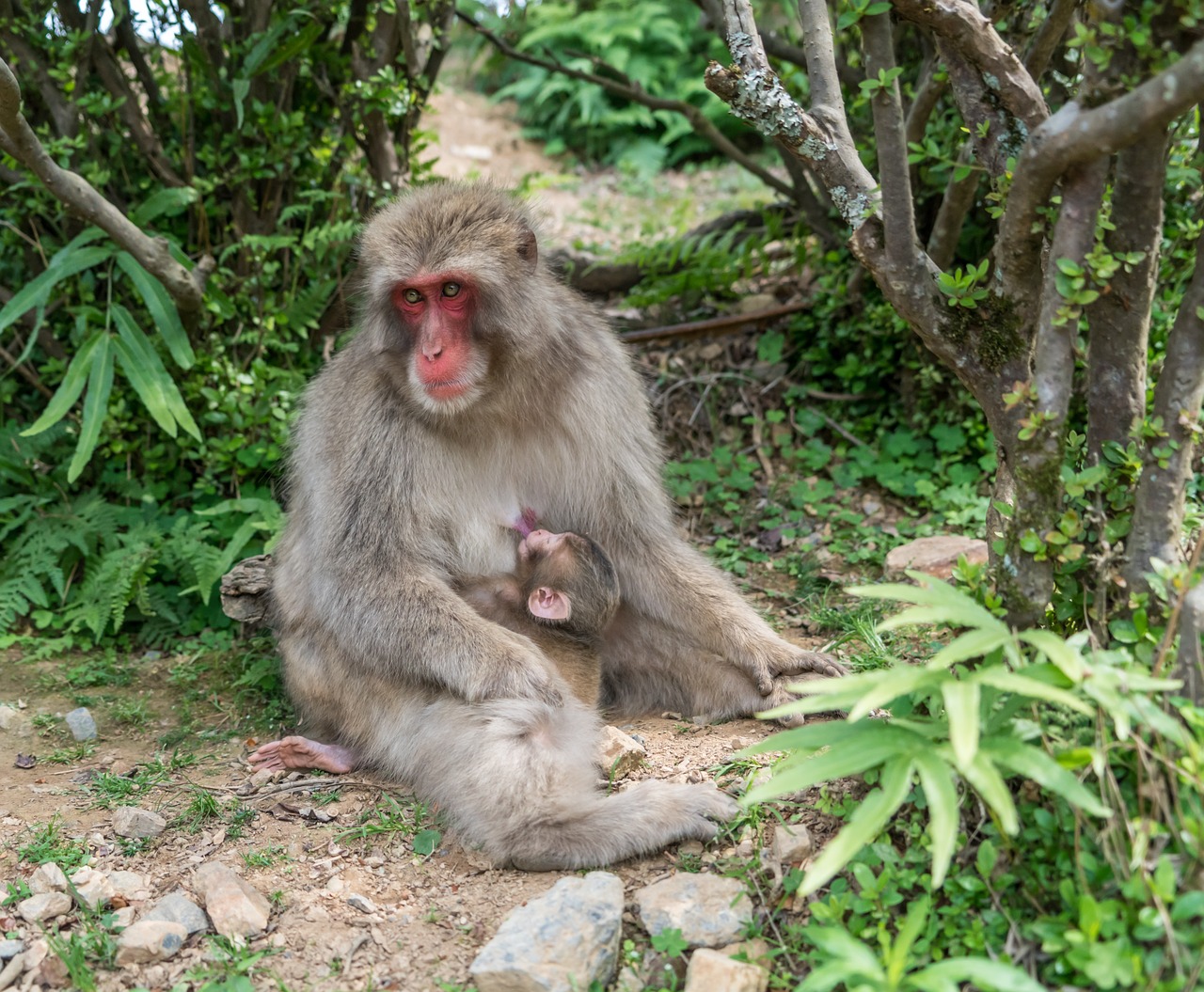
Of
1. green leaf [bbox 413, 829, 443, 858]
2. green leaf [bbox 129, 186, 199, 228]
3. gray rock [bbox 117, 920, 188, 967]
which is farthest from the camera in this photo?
green leaf [bbox 129, 186, 199, 228]

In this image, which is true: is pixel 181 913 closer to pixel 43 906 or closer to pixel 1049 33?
pixel 43 906

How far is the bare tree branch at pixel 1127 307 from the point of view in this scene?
2303 mm

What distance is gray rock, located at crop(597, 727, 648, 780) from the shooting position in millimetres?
3088

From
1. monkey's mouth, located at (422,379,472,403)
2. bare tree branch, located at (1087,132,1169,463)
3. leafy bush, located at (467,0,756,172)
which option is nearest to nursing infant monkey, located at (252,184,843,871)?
monkey's mouth, located at (422,379,472,403)

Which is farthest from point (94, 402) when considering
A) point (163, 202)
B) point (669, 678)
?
point (669, 678)

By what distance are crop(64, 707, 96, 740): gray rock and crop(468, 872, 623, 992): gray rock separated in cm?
191

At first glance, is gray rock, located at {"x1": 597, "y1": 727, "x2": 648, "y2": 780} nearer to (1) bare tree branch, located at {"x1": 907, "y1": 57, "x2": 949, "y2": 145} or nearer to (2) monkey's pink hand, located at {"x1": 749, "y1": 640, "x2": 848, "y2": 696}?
(2) monkey's pink hand, located at {"x1": 749, "y1": 640, "x2": 848, "y2": 696}

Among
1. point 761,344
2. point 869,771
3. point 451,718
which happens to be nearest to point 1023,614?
point 869,771

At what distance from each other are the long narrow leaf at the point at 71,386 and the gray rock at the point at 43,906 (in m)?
1.81

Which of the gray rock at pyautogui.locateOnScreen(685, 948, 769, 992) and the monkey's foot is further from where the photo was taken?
the monkey's foot

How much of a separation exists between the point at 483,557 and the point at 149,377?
156cm

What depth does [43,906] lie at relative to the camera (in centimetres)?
258

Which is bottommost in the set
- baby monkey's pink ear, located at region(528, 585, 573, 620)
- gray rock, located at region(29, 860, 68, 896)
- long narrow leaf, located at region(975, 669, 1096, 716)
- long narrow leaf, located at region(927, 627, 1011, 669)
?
gray rock, located at region(29, 860, 68, 896)

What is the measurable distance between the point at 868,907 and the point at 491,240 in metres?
2.00
